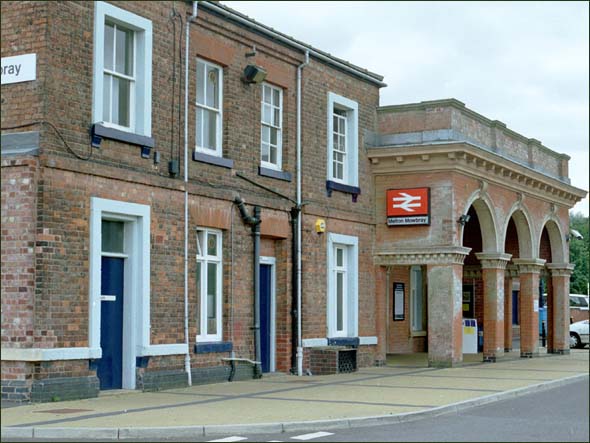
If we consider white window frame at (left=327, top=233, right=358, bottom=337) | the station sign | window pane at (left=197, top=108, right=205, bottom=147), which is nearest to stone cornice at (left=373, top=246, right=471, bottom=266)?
white window frame at (left=327, top=233, right=358, bottom=337)

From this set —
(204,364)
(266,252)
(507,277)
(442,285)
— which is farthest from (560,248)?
(204,364)

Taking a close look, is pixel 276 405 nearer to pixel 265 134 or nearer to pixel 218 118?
pixel 218 118

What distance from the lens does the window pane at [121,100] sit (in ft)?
55.4

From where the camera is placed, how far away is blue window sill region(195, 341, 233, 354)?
60.3 ft

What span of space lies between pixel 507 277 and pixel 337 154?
11.8 meters

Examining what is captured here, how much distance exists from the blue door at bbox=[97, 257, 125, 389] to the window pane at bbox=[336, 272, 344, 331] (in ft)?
25.1

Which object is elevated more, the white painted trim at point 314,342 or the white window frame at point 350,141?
the white window frame at point 350,141

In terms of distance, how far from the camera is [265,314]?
69.4ft

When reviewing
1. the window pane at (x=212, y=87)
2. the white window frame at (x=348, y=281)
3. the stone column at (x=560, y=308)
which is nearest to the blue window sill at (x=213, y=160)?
the window pane at (x=212, y=87)

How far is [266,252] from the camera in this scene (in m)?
21.1

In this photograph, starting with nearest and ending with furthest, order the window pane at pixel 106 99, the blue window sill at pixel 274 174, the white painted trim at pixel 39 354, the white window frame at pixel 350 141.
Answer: the white painted trim at pixel 39 354
the window pane at pixel 106 99
the blue window sill at pixel 274 174
the white window frame at pixel 350 141

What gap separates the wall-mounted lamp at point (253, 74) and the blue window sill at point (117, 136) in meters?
3.37

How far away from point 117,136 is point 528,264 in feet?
52.7

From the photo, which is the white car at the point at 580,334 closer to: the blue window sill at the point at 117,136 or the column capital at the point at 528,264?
the column capital at the point at 528,264
